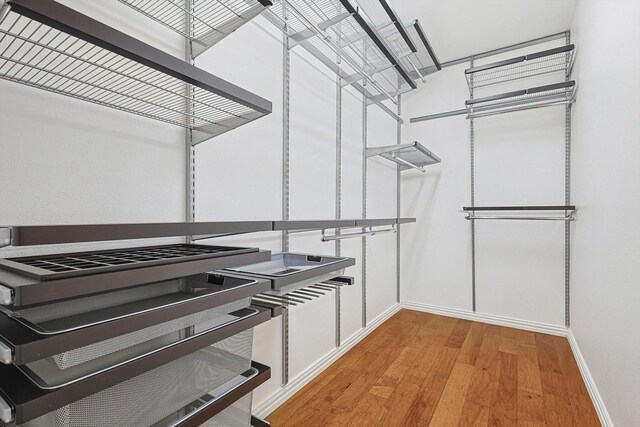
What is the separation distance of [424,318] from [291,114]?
2.16 meters

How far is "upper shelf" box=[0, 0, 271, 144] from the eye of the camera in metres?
0.50

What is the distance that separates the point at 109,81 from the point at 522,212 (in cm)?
283

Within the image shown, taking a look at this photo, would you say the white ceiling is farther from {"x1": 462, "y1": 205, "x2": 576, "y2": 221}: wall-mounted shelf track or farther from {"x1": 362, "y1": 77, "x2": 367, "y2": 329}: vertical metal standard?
{"x1": 462, "y1": 205, "x2": 576, "y2": 221}: wall-mounted shelf track

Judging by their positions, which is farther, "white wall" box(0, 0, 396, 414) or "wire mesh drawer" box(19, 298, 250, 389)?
"white wall" box(0, 0, 396, 414)

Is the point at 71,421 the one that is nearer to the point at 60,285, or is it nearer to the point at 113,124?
the point at 60,285

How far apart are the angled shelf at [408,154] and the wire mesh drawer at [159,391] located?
67.7 inches

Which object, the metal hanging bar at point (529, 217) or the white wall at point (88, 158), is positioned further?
the metal hanging bar at point (529, 217)

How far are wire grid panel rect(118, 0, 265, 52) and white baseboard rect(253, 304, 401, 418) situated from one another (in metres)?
1.47

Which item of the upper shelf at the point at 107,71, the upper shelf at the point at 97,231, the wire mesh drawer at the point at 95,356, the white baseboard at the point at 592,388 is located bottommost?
the white baseboard at the point at 592,388

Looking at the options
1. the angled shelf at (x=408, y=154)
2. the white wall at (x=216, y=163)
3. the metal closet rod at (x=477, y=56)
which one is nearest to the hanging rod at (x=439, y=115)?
the metal closet rod at (x=477, y=56)

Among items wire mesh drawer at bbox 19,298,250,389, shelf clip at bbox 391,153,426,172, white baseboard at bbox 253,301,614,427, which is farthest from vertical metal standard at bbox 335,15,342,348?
wire mesh drawer at bbox 19,298,250,389

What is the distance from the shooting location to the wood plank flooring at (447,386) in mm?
1430

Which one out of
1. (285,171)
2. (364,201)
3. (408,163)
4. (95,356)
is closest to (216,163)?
(285,171)

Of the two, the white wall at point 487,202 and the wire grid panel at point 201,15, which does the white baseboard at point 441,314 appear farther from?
the wire grid panel at point 201,15
